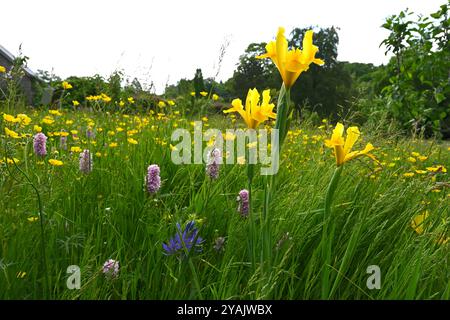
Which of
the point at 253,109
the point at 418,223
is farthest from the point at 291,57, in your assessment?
the point at 418,223

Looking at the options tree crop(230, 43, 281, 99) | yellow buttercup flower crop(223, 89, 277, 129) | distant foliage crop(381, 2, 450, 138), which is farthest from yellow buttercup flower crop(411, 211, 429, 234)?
tree crop(230, 43, 281, 99)

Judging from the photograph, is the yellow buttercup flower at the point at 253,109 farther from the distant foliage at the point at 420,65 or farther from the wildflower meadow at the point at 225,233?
the distant foliage at the point at 420,65

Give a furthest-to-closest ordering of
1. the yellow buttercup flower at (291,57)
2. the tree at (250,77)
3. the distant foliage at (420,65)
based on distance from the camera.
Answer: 1. the tree at (250,77)
2. the distant foliage at (420,65)
3. the yellow buttercup flower at (291,57)

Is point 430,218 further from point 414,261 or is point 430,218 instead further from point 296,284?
point 296,284

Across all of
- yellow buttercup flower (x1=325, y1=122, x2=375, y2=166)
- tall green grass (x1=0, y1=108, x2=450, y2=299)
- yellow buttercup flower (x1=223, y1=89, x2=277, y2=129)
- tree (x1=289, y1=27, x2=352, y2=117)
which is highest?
tree (x1=289, y1=27, x2=352, y2=117)

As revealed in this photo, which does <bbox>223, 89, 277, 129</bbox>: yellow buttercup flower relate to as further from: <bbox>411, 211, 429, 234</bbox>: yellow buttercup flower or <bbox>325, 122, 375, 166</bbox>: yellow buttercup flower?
<bbox>411, 211, 429, 234</bbox>: yellow buttercup flower

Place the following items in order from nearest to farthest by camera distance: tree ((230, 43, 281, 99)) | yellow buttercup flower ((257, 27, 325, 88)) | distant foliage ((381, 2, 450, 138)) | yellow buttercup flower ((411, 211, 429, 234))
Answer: yellow buttercup flower ((257, 27, 325, 88)) → yellow buttercup flower ((411, 211, 429, 234)) → distant foliage ((381, 2, 450, 138)) → tree ((230, 43, 281, 99))

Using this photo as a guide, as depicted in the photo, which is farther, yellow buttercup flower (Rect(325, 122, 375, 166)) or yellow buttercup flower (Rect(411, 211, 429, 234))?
yellow buttercup flower (Rect(411, 211, 429, 234))

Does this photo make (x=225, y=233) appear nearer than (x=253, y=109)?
No

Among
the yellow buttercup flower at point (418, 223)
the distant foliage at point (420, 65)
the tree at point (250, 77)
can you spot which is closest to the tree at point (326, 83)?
the tree at point (250, 77)

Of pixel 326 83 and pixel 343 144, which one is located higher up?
pixel 326 83

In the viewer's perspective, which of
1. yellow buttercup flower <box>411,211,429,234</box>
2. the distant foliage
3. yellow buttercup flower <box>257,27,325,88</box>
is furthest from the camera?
the distant foliage

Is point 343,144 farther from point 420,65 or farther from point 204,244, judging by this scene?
point 420,65

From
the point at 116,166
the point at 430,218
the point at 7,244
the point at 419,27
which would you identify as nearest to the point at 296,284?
the point at 430,218
